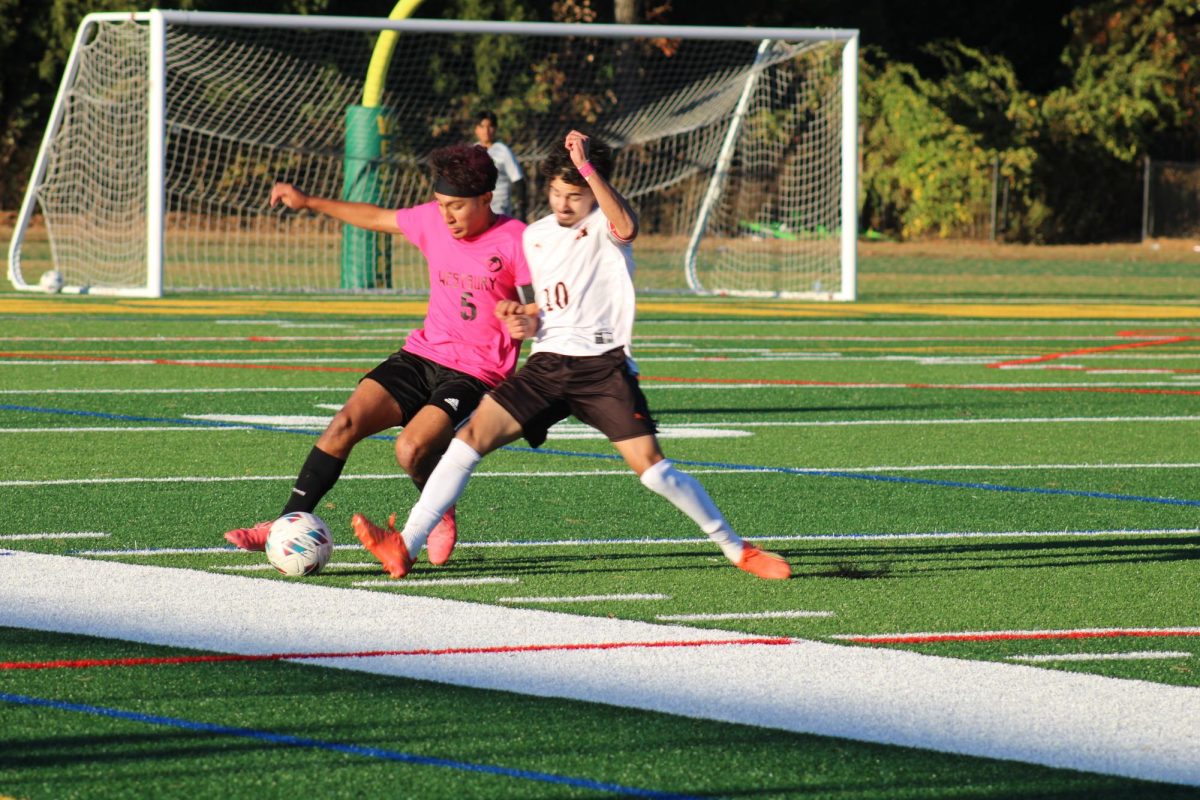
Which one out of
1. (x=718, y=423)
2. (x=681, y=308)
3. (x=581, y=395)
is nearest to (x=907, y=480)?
(x=718, y=423)

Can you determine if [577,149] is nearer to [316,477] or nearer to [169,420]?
[316,477]

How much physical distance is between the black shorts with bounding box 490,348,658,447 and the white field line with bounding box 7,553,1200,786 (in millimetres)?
847

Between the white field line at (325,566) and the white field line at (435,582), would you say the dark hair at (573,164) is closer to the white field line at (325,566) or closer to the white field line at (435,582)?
the white field line at (435,582)

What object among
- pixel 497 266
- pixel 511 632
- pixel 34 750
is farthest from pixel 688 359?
pixel 34 750

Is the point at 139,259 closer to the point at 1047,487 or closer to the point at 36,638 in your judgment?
the point at 1047,487

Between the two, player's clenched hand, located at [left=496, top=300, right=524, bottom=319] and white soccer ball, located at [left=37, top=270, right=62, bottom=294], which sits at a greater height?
player's clenched hand, located at [left=496, top=300, right=524, bottom=319]

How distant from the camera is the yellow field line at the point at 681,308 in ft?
71.4

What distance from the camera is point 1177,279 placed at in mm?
33562

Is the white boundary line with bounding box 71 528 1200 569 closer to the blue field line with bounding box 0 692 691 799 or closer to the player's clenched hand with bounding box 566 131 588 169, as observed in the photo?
the player's clenched hand with bounding box 566 131 588 169

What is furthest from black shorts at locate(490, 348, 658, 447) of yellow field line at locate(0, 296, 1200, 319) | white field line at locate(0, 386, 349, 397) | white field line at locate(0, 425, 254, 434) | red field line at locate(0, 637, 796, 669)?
yellow field line at locate(0, 296, 1200, 319)

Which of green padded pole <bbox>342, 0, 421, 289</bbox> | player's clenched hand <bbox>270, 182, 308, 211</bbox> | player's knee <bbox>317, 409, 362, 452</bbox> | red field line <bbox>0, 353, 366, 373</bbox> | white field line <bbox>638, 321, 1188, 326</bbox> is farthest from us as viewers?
green padded pole <bbox>342, 0, 421, 289</bbox>

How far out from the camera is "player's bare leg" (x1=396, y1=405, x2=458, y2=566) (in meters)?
7.19

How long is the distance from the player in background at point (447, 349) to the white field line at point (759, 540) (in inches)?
9.4

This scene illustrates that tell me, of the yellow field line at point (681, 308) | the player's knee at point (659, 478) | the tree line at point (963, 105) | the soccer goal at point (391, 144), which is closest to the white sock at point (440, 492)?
the player's knee at point (659, 478)
